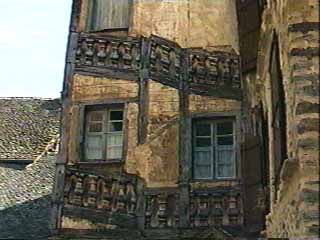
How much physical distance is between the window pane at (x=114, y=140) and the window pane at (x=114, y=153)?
0.35ft

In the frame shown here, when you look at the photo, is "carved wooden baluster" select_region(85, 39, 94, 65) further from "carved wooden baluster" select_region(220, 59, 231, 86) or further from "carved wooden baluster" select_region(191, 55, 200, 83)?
"carved wooden baluster" select_region(220, 59, 231, 86)

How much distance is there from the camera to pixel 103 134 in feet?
51.3

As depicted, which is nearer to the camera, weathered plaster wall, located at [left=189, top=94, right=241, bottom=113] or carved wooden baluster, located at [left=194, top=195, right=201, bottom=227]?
carved wooden baluster, located at [left=194, top=195, right=201, bottom=227]

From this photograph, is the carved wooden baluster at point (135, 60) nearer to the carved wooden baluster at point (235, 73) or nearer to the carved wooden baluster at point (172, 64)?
the carved wooden baluster at point (172, 64)

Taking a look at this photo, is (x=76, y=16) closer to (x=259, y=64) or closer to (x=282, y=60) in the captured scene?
(x=259, y=64)

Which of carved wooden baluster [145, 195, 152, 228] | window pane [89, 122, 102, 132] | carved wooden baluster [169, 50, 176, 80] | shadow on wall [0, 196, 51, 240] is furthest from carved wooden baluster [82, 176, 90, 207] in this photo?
carved wooden baluster [169, 50, 176, 80]

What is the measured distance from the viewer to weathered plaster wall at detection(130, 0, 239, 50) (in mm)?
16156

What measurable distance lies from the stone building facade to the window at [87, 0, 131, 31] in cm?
3

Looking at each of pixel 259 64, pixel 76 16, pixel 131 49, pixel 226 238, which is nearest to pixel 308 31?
pixel 259 64

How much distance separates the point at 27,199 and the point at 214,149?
21.8 ft

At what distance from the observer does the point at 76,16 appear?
1677 cm

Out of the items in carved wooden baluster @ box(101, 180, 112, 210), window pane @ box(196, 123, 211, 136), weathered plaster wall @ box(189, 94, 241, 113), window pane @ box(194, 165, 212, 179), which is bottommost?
carved wooden baluster @ box(101, 180, 112, 210)

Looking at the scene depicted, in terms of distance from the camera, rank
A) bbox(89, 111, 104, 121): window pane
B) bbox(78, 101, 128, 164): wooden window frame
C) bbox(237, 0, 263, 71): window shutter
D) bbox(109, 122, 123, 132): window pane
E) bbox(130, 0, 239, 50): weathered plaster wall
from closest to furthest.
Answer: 1. bbox(237, 0, 263, 71): window shutter
2. bbox(78, 101, 128, 164): wooden window frame
3. bbox(109, 122, 123, 132): window pane
4. bbox(89, 111, 104, 121): window pane
5. bbox(130, 0, 239, 50): weathered plaster wall

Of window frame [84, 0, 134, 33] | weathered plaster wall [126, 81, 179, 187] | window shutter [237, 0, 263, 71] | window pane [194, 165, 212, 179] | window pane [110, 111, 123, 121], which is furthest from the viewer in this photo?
window frame [84, 0, 134, 33]
